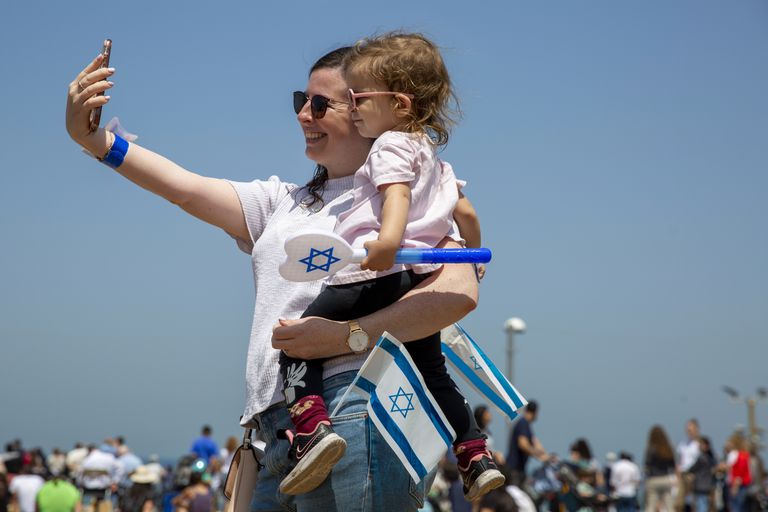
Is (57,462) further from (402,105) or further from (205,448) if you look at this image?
(402,105)

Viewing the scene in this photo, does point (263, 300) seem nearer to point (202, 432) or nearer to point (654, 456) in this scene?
point (654, 456)

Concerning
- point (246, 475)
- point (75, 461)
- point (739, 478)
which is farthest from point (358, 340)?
point (75, 461)

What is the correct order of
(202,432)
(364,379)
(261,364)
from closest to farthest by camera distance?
1. (364,379)
2. (261,364)
3. (202,432)

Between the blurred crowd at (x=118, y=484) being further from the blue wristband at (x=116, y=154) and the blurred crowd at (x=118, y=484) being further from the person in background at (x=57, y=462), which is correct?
the blue wristband at (x=116, y=154)

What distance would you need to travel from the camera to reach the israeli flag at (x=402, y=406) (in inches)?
84.9

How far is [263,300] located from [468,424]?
631mm

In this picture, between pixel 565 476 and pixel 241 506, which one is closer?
pixel 241 506

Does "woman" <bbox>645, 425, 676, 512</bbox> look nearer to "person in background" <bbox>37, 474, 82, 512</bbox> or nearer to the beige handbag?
"person in background" <bbox>37, 474, 82, 512</bbox>

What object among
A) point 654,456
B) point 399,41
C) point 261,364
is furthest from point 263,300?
point 654,456

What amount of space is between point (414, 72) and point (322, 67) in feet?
1.02

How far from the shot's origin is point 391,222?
219 cm

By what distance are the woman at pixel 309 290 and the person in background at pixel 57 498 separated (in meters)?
12.4

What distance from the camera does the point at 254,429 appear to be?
260 cm

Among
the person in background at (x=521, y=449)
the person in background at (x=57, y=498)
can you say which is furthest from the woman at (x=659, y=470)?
the person in background at (x=57, y=498)
